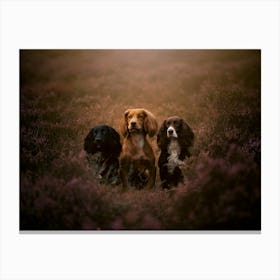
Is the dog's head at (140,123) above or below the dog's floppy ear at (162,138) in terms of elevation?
above

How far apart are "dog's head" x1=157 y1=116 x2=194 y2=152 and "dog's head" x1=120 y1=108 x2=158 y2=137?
10cm

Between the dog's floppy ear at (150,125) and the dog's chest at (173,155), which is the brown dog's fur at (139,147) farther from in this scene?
the dog's chest at (173,155)

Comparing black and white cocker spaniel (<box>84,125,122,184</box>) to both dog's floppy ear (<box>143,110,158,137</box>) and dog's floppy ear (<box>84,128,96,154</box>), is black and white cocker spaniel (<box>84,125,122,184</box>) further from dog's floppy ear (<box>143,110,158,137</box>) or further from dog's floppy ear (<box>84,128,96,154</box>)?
dog's floppy ear (<box>143,110,158,137</box>)

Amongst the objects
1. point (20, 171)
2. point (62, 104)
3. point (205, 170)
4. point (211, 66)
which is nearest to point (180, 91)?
point (211, 66)

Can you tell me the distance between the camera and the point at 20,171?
680 centimetres

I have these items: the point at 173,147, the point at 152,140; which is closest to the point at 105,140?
the point at 152,140

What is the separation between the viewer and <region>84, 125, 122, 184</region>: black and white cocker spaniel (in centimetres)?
669

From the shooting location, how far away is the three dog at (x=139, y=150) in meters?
6.68

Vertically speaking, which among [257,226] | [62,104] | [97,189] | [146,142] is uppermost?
→ [62,104]

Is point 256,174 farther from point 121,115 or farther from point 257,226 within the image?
point 121,115

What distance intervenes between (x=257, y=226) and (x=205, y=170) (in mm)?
892

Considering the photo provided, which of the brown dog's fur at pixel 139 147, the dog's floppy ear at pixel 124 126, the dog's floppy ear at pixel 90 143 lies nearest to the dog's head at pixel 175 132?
the brown dog's fur at pixel 139 147

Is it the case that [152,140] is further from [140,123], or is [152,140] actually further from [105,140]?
[105,140]

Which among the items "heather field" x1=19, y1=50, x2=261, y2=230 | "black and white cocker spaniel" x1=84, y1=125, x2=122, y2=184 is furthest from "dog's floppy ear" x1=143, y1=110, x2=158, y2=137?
"black and white cocker spaniel" x1=84, y1=125, x2=122, y2=184
